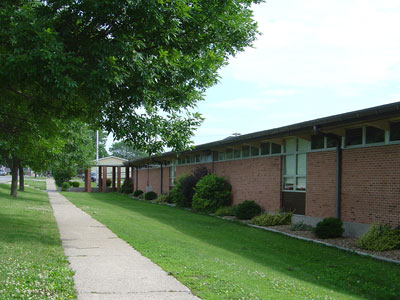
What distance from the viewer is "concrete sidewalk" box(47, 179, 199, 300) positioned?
5.75 meters

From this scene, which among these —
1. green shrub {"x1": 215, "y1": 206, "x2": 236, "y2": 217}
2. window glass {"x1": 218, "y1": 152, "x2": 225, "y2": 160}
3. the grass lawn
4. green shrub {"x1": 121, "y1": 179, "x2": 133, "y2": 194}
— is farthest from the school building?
green shrub {"x1": 121, "y1": 179, "x2": 133, "y2": 194}

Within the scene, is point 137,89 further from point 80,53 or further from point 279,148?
point 279,148

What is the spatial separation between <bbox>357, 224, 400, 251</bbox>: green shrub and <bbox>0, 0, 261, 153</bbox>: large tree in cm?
573

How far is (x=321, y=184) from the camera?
1513 cm

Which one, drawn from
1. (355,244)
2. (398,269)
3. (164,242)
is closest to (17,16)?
(164,242)

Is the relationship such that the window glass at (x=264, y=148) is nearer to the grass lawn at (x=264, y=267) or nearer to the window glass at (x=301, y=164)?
the window glass at (x=301, y=164)

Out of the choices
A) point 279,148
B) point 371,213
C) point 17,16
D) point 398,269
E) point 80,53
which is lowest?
point 398,269

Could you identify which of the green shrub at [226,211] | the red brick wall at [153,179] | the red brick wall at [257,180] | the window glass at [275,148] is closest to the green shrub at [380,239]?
the red brick wall at [257,180]

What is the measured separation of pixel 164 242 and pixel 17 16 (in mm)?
6415

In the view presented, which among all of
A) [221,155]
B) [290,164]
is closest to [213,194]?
[221,155]

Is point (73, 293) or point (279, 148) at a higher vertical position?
point (279, 148)

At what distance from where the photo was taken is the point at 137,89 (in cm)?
794

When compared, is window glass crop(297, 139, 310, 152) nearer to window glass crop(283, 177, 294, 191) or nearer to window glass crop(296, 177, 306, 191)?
window glass crop(296, 177, 306, 191)

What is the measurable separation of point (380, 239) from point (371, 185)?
1993mm
